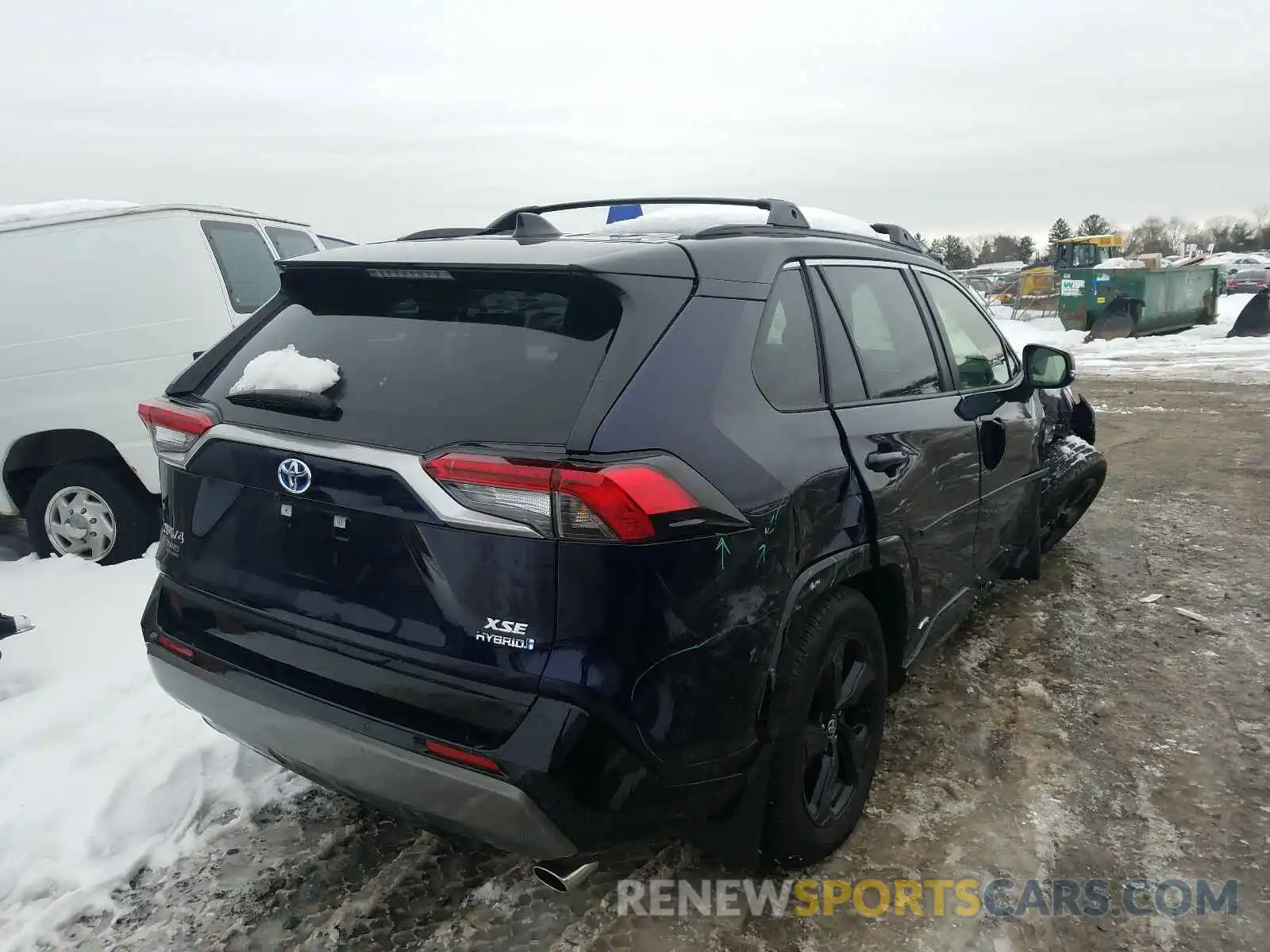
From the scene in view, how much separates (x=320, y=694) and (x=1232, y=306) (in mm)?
35395

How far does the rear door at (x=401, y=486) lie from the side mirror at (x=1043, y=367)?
2740 millimetres

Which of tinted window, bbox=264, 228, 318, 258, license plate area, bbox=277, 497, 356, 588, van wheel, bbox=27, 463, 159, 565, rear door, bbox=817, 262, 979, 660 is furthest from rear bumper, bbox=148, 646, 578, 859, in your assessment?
tinted window, bbox=264, 228, 318, 258

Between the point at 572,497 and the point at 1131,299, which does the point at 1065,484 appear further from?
the point at 1131,299

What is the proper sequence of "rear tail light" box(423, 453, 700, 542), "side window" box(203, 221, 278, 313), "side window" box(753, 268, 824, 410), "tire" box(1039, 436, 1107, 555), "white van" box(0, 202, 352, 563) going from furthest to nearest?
"side window" box(203, 221, 278, 313) → "white van" box(0, 202, 352, 563) → "tire" box(1039, 436, 1107, 555) → "side window" box(753, 268, 824, 410) → "rear tail light" box(423, 453, 700, 542)

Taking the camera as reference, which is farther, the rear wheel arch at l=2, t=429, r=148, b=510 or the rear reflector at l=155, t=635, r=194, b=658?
the rear wheel arch at l=2, t=429, r=148, b=510

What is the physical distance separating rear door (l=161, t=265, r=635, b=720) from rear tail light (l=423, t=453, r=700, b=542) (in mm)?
19

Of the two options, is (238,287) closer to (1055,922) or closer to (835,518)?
(835,518)

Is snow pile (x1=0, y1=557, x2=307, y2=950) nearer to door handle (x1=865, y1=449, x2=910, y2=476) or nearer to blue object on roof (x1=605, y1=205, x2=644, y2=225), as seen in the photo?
door handle (x1=865, y1=449, x2=910, y2=476)

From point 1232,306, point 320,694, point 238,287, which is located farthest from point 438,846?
point 1232,306

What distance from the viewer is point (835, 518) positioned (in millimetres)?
2480

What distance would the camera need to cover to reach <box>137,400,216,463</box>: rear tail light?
2.46m

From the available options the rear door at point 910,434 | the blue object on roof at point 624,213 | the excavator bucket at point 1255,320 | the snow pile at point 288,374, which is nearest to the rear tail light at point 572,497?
the snow pile at point 288,374

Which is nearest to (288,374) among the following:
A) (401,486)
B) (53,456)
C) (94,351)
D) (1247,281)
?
(401,486)

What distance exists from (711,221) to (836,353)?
61cm
